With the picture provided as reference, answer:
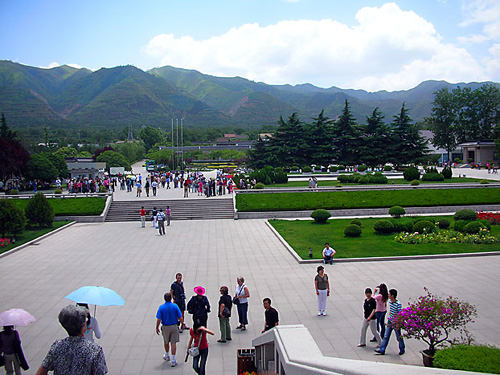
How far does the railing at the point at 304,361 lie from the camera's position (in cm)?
479

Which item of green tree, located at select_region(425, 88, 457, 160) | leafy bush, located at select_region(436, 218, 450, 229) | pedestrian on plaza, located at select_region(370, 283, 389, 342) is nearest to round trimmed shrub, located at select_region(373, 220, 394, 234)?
leafy bush, located at select_region(436, 218, 450, 229)

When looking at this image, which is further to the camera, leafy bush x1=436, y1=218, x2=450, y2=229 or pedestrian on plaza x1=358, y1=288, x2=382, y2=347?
leafy bush x1=436, y1=218, x2=450, y2=229

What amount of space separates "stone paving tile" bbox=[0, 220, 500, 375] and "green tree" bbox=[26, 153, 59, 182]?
23.4 metres

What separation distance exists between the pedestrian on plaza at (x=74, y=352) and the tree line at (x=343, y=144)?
4943cm

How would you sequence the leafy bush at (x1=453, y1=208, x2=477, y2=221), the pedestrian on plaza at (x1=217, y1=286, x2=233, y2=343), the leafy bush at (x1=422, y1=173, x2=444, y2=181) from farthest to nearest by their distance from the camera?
the leafy bush at (x1=422, y1=173, x2=444, y2=181) → the leafy bush at (x1=453, y1=208, x2=477, y2=221) → the pedestrian on plaza at (x1=217, y1=286, x2=233, y2=343)

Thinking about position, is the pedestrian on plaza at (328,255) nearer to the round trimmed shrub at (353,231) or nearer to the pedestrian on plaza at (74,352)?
the round trimmed shrub at (353,231)

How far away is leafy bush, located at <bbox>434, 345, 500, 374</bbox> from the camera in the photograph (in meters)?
5.85

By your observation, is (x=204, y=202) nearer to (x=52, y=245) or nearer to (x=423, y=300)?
(x=52, y=245)

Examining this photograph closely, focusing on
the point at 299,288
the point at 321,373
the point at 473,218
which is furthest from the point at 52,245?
the point at 473,218

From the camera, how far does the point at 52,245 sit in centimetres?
2175

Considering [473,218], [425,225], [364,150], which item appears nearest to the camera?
[425,225]

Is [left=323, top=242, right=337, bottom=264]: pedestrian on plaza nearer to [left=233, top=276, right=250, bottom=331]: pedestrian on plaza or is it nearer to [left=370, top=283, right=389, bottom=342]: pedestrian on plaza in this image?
[left=233, top=276, right=250, bottom=331]: pedestrian on plaza

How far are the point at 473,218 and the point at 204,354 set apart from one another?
20.4m

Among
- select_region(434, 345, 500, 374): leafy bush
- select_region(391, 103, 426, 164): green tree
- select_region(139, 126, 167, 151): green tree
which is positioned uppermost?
select_region(139, 126, 167, 151): green tree
